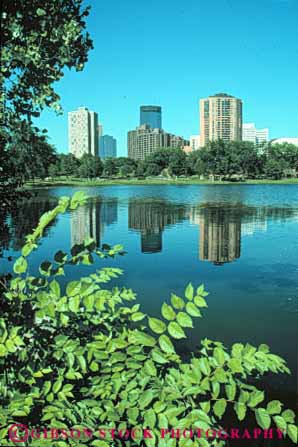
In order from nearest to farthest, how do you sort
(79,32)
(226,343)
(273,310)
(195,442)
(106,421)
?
(195,442) < (106,421) < (79,32) < (226,343) < (273,310)

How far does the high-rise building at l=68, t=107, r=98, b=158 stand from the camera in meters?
2.02

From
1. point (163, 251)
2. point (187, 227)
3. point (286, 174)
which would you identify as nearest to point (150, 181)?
point (286, 174)

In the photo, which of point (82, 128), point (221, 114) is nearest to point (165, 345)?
point (82, 128)

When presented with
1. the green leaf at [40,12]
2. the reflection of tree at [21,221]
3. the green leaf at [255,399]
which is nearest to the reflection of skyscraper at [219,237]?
the reflection of tree at [21,221]

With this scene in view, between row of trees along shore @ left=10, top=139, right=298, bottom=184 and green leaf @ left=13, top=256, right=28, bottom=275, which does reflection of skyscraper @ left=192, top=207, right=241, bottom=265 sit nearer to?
green leaf @ left=13, top=256, right=28, bottom=275

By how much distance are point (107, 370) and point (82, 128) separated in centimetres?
170

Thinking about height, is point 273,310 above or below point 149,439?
below

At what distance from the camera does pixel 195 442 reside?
86cm

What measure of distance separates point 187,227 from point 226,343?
6.42 m

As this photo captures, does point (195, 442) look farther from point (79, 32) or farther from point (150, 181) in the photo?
point (150, 181)

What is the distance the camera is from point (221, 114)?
16891 millimetres

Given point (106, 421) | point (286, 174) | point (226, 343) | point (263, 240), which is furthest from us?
point (286, 174)

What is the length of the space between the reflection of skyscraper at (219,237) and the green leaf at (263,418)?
5.06 meters

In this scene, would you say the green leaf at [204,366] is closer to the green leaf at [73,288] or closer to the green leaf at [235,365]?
the green leaf at [235,365]
